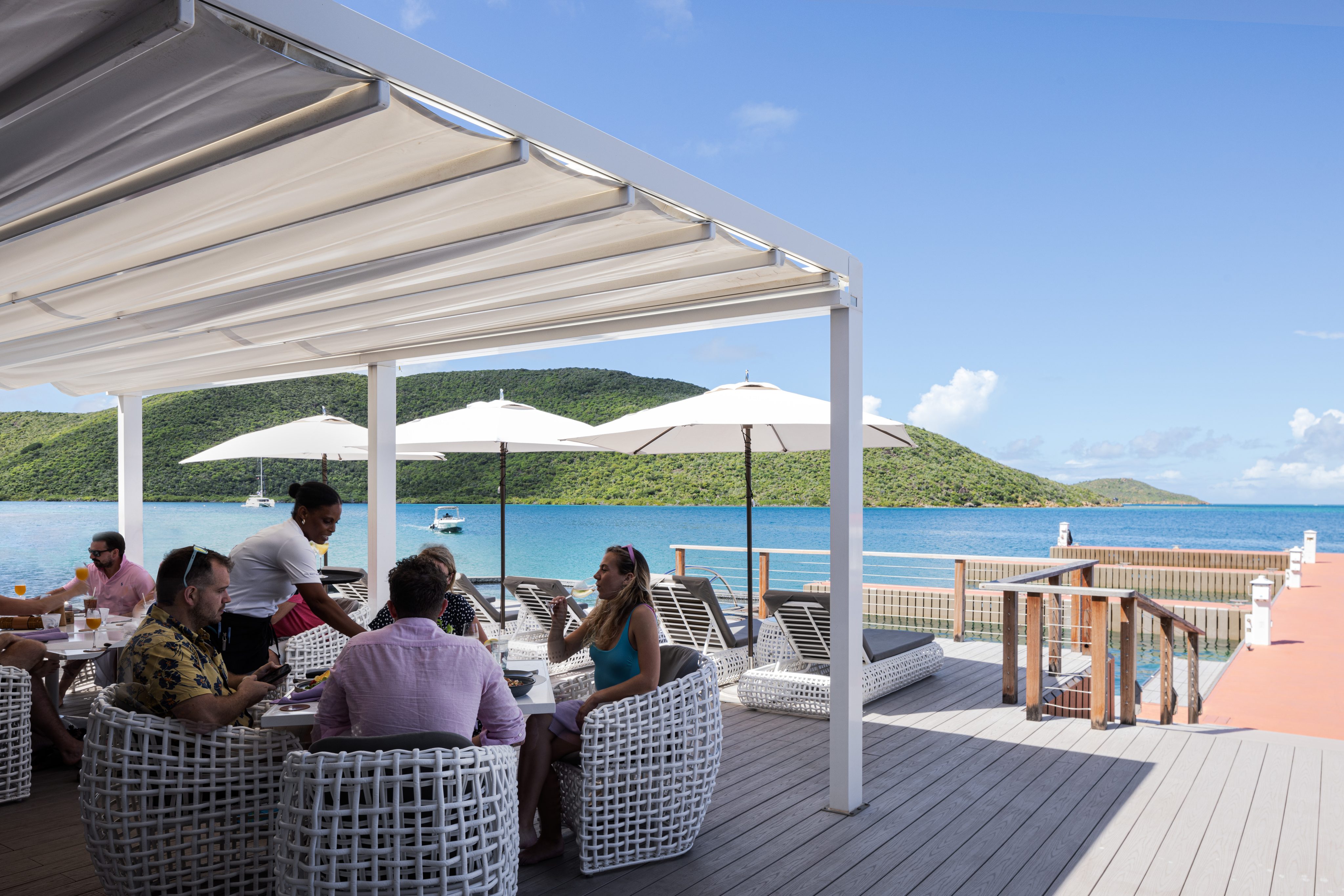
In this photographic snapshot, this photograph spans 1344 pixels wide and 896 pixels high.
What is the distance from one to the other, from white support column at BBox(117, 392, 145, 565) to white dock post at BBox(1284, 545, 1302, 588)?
67.4 feet

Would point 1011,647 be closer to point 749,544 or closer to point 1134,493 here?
point 749,544

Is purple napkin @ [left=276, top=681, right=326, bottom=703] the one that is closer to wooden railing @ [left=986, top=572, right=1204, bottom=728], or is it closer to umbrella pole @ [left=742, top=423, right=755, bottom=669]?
umbrella pole @ [left=742, top=423, right=755, bottom=669]

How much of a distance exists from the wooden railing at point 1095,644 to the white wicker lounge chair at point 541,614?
3.10 m

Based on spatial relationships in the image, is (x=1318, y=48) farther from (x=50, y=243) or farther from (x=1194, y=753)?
(x=50, y=243)

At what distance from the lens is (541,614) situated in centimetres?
716

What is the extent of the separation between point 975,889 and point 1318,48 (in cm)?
6417

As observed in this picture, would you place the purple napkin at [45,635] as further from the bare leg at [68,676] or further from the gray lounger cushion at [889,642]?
the gray lounger cushion at [889,642]

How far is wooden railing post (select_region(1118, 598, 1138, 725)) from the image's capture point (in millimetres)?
5277

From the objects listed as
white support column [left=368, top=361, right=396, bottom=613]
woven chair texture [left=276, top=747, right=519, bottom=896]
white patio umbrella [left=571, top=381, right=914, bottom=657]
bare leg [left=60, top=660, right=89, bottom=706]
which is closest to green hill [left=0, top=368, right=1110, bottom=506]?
white patio umbrella [left=571, top=381, right=914, bottom=657]

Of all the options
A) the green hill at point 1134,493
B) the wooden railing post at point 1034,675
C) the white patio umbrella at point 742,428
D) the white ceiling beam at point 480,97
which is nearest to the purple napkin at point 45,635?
the white patio umbrella at point 742,428

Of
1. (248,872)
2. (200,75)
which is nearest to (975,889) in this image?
(248,872)

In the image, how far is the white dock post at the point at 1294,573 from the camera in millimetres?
17781

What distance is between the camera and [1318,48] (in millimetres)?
49469

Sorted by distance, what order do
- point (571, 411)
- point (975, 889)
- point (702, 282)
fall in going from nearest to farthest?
point (975, 889), point (702, 282), point (571, 411)
